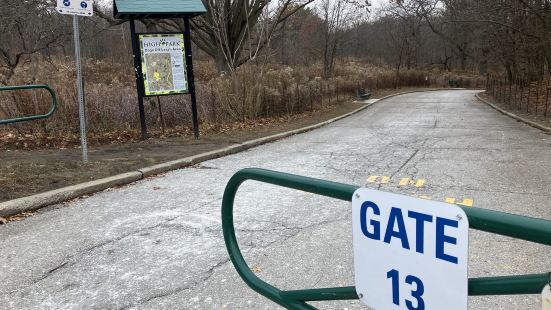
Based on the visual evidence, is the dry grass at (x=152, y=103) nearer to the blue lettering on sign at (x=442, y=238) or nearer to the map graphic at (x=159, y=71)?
the map graphic at (x=159, y=71)

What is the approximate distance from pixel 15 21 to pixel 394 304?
13.3m

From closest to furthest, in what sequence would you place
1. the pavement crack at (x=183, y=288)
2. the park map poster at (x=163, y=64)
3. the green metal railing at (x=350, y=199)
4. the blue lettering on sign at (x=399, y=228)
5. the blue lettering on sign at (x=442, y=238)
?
1. the green metal railing at (x=350, y=199)
2. the blue lettering on sign at (x=442, y=238)
3. the blue lettering on sign at (x=399, y=228)
4. the pavement crack at (x=183, y=288)
5. the park map poster at (x=163, y=64)

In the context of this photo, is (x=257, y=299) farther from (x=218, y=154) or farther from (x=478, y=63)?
(x=478, y=63)

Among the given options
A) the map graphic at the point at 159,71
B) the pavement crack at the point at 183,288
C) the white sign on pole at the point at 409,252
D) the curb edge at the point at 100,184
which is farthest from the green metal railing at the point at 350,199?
the map graphic at the point at 159,71

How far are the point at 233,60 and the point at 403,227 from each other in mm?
17580

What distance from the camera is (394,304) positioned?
170cm

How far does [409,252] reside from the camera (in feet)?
5.18

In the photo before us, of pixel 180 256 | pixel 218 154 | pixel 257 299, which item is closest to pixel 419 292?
pixel 257 299

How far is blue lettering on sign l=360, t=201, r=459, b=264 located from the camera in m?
1.46

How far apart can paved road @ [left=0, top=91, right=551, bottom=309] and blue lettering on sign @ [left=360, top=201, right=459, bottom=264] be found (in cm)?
172

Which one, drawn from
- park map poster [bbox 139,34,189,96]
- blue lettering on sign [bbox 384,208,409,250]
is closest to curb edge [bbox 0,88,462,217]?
park map poster [bbox 139,34,189,96]

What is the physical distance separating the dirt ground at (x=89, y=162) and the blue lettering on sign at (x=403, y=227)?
5.38 meters

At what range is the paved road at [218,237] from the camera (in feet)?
11.6

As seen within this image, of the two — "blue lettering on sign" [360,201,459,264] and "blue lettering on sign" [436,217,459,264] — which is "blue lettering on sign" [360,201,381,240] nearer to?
"blue lettering on sign" [360,201,459,264]
